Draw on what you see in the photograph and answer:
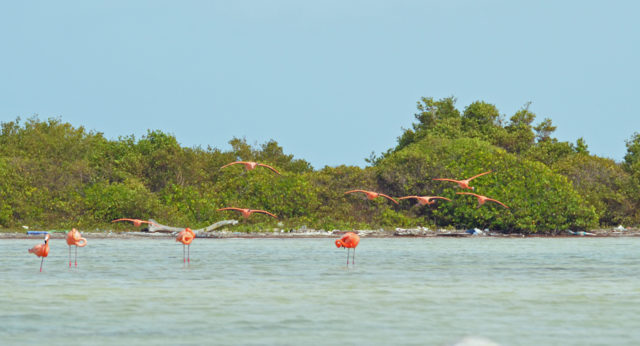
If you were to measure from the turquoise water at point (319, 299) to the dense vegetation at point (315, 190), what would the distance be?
17.8 meters

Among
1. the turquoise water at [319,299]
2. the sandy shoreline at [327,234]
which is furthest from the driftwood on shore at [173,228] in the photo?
the turquoise water at [319,299]

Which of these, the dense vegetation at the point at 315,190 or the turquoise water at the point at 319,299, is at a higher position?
the dense vegetation at the point at 315,190

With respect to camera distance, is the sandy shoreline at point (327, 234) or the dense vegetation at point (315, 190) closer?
the sandy shoreline at point (327, 234)

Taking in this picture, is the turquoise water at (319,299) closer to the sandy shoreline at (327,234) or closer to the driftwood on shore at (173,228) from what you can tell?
the sandy shoreline at (327,234)

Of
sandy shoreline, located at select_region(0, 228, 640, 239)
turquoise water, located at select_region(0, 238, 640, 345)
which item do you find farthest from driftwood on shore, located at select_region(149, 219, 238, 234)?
turquoise water, located at select_region(0, 238, 640, 345)

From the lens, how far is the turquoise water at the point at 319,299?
1252cm

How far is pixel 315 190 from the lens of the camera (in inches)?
1983

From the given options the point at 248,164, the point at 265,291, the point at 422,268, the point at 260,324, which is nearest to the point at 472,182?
the point at 248,164

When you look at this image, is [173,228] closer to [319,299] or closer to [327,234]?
[327,234]

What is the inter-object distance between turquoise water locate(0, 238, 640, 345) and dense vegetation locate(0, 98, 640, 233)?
1777cm

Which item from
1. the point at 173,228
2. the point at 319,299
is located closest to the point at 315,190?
the point at 173,228

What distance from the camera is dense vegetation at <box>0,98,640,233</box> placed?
47.8 metres

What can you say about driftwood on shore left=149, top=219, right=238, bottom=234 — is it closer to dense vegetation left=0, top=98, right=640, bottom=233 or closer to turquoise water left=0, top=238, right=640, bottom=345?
dense vegetation left=0, top=98, right=640, bottom=233

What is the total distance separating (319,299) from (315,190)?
110 ft
